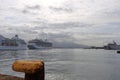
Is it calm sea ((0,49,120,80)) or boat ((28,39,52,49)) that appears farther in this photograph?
boat ((28,39,52,49))

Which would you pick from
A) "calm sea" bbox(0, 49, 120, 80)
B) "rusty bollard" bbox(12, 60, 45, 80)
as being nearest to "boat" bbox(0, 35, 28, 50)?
"calm sea" bbox(0, 49, 120, 80)

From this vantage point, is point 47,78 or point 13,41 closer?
point 47,78

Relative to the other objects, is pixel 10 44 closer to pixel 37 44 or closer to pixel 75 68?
pixel 37 44

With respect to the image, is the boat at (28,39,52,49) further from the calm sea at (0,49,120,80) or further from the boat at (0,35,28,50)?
the calm sea at (0,49,120,80)

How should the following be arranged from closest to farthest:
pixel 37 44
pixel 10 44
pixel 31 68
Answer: pixel 31 68
pixel 10 44
pixel 37 44

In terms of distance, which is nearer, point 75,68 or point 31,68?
point 31,68

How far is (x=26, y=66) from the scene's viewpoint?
6.84 feet

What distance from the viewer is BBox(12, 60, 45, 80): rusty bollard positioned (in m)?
2.06

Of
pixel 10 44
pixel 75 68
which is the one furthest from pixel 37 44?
pixel 75 68

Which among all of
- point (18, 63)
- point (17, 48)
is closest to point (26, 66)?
point (18, 63)

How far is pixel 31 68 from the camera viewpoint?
205 centimetres

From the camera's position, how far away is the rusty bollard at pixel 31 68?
2.06 metres

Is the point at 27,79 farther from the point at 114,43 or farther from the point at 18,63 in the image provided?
the point at 114,43

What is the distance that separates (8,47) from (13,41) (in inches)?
300
